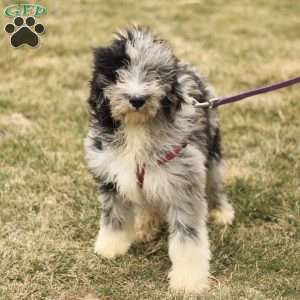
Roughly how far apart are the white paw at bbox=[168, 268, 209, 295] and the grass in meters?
0.07

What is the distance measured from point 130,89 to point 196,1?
26.6 ft

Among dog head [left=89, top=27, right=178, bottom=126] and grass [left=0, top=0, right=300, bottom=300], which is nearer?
dog head [left=89, top=27, right=178, bottom=126]

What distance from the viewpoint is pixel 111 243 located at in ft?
13.6

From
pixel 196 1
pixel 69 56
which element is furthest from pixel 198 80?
pixel 196 1

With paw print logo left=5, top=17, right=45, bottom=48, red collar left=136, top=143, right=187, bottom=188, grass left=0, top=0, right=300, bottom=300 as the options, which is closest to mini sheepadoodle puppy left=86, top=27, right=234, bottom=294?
red collar left=136, top=143, right=187, bottom=188

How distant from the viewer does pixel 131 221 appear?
4238mm

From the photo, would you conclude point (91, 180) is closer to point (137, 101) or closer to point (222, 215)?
point (222, 215)

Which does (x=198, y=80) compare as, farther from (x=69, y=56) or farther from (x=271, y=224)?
(x=69, y=56)

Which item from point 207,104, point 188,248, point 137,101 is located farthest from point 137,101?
point 188,248

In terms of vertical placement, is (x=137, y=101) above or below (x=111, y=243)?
above

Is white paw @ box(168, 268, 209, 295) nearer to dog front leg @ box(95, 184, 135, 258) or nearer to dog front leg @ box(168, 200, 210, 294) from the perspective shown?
dog front leg @ box(168, 200, 210, 294)

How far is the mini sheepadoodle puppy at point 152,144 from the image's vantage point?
3.38 metres

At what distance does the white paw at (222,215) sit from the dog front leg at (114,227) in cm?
70

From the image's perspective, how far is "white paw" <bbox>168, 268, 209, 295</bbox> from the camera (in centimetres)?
380
